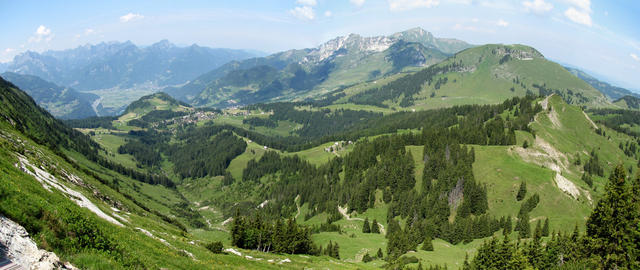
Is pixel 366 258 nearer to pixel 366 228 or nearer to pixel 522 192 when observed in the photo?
pixel 366 228

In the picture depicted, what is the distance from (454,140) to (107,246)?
176m

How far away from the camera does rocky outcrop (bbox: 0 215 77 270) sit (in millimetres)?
9452

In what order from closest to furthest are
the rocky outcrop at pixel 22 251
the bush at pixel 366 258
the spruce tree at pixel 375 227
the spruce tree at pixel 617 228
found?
the rocky outcrop at pixel 22 251
the spruce tree at pixel 617 228
the bush at pixel 366 258
the spruce tree at pixel 375 227

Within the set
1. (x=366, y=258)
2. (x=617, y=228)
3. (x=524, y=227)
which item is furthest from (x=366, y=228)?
(x=617, y=228)

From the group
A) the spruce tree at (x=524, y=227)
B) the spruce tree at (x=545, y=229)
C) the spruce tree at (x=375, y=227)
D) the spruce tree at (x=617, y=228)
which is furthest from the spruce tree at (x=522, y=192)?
the spruce tree at (x=617, y=228)

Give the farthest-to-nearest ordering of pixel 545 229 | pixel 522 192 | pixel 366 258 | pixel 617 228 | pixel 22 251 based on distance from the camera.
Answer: pixel 522 192 → pixel 545 229 → pixel 366 258 → pixel 617 228 → pixel 22 251

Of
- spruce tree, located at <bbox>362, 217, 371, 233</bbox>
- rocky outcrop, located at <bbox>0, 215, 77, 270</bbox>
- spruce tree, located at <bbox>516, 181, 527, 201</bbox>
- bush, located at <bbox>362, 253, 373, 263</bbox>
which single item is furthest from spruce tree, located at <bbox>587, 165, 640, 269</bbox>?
spruce tree, located at <bbox>362, 217, 371, 233</bbox>

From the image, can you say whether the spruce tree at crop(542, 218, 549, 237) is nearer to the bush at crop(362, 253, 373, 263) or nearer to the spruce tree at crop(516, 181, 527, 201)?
the spruce tree at crop(516, 181, 527, 201)

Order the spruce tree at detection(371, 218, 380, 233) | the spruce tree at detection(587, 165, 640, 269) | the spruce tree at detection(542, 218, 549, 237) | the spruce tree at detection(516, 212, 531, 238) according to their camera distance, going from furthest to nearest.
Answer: the spruce tree at detection(371, 218, 380, 233) → the spruce tree at detection(516, 212, 531, 238) → the spruce tree at detection(542, 218, 549, 237) → the spruce tree at detection(587, 165, 640, 269)

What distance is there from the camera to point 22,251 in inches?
390

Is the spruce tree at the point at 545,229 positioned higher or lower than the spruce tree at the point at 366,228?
higher

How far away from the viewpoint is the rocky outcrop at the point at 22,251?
9452 millimetres

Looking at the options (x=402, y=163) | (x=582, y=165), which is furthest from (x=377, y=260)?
(x=582, y=165)

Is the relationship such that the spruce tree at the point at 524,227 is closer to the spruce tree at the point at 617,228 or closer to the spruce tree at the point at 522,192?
the spruce tree at the point at 522,192
